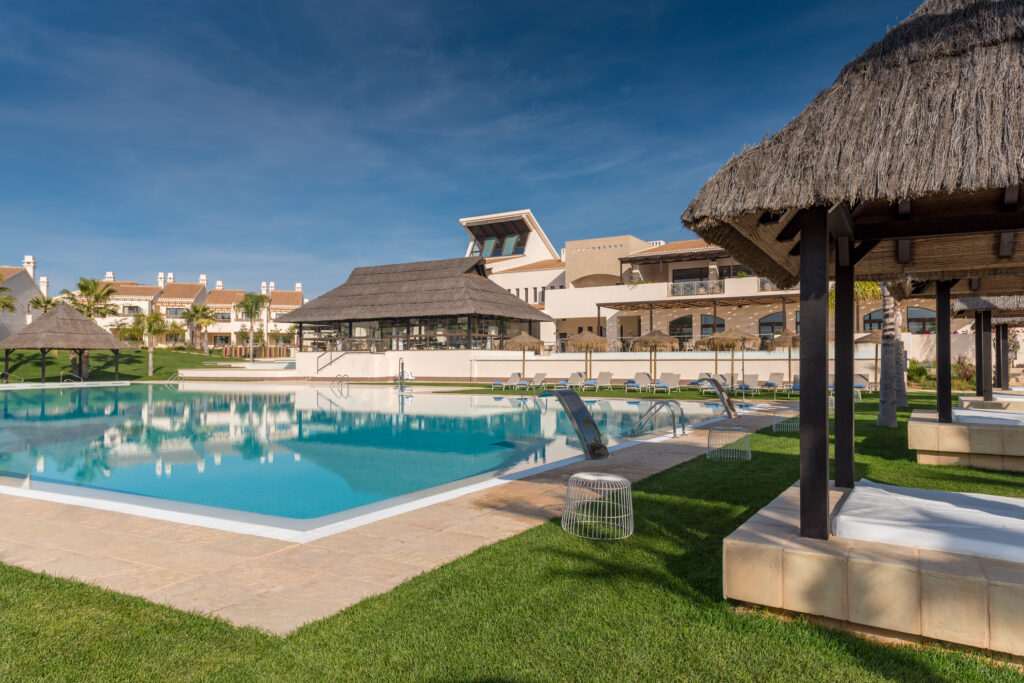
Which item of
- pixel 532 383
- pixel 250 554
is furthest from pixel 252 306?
pixel 250 554

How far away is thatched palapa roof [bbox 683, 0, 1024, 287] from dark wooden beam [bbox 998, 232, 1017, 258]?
1.35 metres

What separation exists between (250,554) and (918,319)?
34816 millimetres

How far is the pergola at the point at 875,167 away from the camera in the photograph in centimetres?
345

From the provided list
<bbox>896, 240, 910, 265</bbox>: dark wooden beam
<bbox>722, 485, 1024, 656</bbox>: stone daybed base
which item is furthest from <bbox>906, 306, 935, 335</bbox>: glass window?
<bbox>722, 485, 1024, 656</bbox>: stone daybed base

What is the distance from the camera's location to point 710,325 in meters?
35.0

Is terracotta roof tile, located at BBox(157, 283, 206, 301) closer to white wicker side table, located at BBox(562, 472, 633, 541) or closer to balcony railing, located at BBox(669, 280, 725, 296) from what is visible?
balcony railing, located at BBox(669, 280, 725, 296)

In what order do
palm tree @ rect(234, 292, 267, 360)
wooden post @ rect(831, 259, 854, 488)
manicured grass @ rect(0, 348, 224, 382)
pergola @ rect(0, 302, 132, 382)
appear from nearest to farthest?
wooden post @ rect(831, 259, 854, 488) → pergola @ rect(0, 302, 132, 382) → manicured grass @ rect(0, 348, 224, 382) → palm tree @ rect(234, 292, 267, 360)

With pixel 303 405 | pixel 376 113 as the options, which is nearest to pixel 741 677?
pixel 303 405

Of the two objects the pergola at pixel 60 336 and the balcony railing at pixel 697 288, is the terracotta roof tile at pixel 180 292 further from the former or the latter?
the balcony railing at pixel 697 288

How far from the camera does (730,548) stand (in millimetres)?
3223

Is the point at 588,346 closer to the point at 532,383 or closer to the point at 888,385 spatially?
the point at 532,383

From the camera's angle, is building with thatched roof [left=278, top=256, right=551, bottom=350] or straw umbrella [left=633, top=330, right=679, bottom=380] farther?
building with thatched roof [left=278, top=256, right=551, bottom=350]

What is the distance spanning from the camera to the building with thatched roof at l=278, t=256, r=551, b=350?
114 ft

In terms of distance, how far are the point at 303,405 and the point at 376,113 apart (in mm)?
18183
